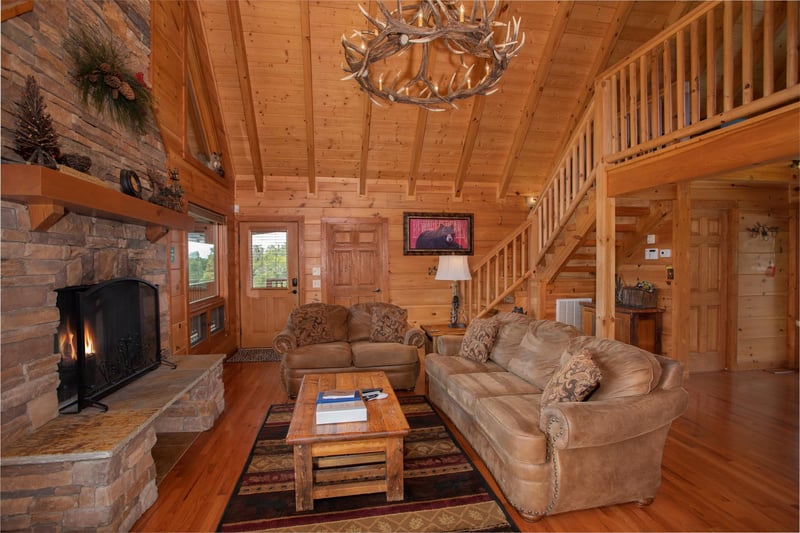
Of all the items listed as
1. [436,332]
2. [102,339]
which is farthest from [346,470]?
[436,332]

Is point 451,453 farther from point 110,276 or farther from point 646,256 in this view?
point 646,256

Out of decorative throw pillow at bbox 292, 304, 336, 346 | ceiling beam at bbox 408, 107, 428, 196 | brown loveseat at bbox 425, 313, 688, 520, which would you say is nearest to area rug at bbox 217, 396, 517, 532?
brown loveseat at bbox 425, 313, 688, 520

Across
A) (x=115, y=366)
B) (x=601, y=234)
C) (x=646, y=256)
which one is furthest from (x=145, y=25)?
(x=646, y=256)

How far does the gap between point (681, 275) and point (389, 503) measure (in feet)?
13.0

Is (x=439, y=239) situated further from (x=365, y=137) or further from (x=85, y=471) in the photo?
(x=85, y=471)

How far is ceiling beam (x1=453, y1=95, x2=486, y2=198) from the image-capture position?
5062mm

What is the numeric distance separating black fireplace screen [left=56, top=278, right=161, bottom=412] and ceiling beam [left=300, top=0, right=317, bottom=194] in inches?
114

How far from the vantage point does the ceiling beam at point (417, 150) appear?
5199 mm

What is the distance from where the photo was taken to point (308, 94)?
4691 mm

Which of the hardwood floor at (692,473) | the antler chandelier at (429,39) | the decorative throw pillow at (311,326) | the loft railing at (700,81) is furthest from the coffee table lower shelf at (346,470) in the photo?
the loft railing at (700,81)

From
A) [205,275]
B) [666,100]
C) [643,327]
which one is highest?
[666,100]

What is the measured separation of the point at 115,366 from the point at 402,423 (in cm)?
202

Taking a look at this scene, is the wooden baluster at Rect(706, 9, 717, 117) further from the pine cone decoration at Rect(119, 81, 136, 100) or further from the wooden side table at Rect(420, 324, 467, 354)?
the pine cone decoration at Rect(119, 81, 136, 100)

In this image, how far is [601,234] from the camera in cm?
363
